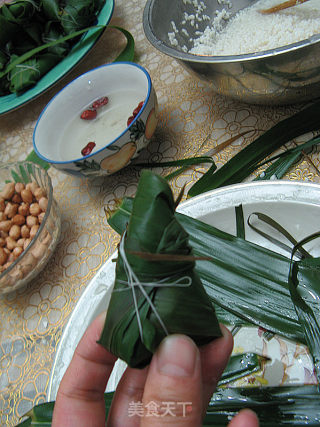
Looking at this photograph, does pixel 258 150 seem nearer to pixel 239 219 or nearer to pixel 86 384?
pixel 239 219

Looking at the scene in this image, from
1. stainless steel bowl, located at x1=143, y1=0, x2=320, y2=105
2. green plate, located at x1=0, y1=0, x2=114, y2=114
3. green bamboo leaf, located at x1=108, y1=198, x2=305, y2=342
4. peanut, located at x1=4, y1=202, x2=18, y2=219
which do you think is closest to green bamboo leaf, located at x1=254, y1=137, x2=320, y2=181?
stainless steel bowl, located at x1=143, y1=0, x2=320, y2=105

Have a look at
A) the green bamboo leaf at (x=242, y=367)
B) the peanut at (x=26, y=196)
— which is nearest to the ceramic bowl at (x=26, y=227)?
the peanut at (x=26, y=196)

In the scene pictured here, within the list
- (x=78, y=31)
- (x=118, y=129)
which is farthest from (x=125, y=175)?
(x=78, y=31)

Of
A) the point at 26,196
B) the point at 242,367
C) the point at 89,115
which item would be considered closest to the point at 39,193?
the point at 26,196

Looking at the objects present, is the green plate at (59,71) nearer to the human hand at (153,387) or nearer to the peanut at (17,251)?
the peanut at (17,251)

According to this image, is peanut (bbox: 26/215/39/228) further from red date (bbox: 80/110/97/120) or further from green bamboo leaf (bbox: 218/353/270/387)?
green bamboo leaf (bbox: 218/353/270/387)

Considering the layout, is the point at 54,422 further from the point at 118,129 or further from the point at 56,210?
the point at 118,129
